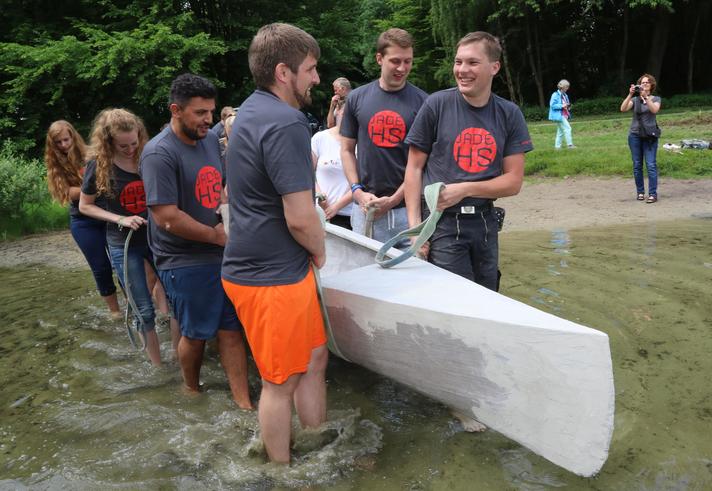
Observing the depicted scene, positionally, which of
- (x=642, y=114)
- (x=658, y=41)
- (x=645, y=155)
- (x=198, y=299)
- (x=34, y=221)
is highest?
(x=658, y=41)

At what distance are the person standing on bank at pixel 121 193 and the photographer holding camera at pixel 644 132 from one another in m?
6.53

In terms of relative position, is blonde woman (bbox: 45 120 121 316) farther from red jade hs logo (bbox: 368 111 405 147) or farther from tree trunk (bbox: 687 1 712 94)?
tree trunk (bbox: 687 1 712 94)

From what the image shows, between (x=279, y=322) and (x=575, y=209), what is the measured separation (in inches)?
267

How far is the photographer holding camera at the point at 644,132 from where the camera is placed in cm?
794

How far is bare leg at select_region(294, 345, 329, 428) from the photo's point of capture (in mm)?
2640

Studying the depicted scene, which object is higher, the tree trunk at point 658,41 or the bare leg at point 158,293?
the tree trunk at point 658,41

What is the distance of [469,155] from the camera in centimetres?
306

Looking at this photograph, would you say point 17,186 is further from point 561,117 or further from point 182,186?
point 561,117

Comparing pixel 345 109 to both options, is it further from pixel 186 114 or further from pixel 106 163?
pixel 106 163

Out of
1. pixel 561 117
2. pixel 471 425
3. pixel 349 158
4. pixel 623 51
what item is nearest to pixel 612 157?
pixel 561 117

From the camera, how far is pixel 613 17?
24.7 metres

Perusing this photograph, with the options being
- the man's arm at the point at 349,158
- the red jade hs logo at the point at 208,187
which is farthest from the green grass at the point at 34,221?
the red jade hs logo at the point at 208,187

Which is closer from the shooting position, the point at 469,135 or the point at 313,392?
the point at 313,392

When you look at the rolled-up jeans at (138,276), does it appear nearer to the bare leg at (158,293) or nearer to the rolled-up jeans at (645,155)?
the bare leg at (158,293)
